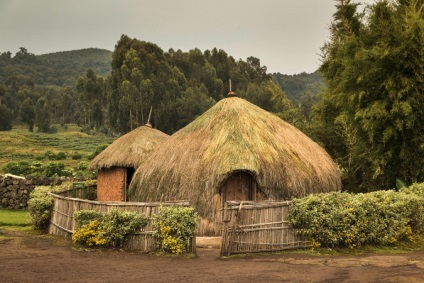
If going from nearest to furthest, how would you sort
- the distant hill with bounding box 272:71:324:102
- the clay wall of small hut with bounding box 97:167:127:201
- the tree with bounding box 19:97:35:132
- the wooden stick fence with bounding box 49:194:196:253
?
the wooden stick fence with bounding box 49:194:196:253 → the clay wall of small hut with bounding box 97:167:127:201 → the tree with bounding box 19:97:35:132 → the distant hill with bounding box 272:71:324:102

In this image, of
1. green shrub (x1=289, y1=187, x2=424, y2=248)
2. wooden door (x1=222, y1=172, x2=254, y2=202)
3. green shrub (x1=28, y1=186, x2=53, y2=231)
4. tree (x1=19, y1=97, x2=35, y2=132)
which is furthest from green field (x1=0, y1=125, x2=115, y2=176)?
green shrub (x1=289, y1=187, x2=424, y2=248)

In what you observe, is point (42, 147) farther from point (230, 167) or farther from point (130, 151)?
point (230, 167)

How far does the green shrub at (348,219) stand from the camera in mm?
12078

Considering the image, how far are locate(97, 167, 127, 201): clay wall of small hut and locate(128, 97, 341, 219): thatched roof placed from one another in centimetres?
379

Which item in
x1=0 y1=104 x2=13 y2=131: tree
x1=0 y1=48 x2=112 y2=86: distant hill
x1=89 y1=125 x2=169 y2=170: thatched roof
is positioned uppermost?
x1=0 y1=48 x2=112 y2=86: distant hill

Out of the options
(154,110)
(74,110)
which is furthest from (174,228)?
(74,110)

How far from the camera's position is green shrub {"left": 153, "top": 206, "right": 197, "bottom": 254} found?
458 inches

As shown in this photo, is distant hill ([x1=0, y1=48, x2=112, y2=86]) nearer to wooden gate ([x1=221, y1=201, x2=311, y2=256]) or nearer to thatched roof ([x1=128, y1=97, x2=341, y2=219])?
thatched roof ([x1=128, y1=97, x2=341, y2=219])

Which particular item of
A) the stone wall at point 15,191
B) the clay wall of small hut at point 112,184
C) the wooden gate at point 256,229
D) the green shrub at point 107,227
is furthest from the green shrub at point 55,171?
the wooden gate at point 256,229

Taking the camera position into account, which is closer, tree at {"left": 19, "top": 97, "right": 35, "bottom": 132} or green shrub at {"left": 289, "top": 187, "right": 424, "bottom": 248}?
green shrub at {"left": 289, "top": 187, "right": 424, "bottom": 248}

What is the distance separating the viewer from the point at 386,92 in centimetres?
1719

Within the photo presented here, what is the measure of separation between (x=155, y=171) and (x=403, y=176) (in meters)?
9.60

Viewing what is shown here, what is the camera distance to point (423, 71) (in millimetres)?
16062

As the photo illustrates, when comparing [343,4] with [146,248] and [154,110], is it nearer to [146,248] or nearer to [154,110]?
[146,248]
